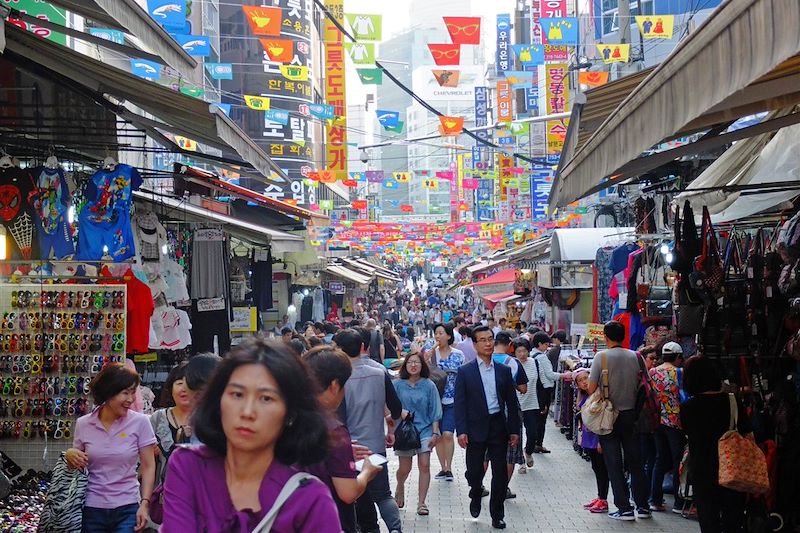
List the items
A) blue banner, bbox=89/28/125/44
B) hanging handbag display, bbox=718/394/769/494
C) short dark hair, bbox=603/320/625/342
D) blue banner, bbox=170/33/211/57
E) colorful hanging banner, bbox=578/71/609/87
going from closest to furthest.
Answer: hanging handbag display, bbox=718/394/769/494 → short dark hair, bbox=603/320/625/342 → blue banner, bbox=89/28/125/44 → blue banner, bbox=170/33/211/57 → colorful hanging banner, bbox=578/71/609/87

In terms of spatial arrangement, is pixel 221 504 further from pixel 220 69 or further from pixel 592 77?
pixel 592 77

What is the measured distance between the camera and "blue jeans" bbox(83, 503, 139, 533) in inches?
225

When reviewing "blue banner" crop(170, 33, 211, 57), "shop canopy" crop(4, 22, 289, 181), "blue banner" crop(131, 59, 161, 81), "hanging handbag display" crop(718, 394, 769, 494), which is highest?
"blue banner" crop(170, 33, 211, 57)

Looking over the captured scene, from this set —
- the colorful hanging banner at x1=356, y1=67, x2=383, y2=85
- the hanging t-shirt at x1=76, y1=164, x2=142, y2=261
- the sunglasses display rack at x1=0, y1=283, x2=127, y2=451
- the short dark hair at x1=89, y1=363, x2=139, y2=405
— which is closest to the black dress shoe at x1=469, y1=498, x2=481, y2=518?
the sunglasses display rack at x1=0, y1=283, x2=127, y2=451

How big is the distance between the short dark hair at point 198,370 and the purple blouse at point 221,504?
2.11 m

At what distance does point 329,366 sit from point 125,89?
2.63m

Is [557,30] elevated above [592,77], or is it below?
above

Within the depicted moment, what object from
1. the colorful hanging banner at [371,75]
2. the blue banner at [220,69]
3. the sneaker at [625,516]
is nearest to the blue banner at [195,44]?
the blue banner at [220,69]

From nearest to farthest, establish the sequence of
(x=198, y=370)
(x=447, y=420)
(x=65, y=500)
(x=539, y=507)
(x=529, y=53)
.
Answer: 1. (x=198, y=370)
2. (x=65, y=500)
3. (x=539, y=507)
4. (x=447, y=420)
5. (x=529, y=53)

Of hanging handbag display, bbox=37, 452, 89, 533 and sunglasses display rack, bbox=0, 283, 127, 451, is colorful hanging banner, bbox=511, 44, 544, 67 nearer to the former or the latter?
sunglasses display rack, bbox=0, 283, 127, 451

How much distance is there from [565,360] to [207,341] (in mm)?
5044

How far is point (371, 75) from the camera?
60.7 feet

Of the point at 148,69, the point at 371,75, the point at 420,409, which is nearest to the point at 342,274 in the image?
the point at 371,75

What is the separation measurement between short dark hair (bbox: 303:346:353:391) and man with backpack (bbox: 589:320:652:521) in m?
4.12
